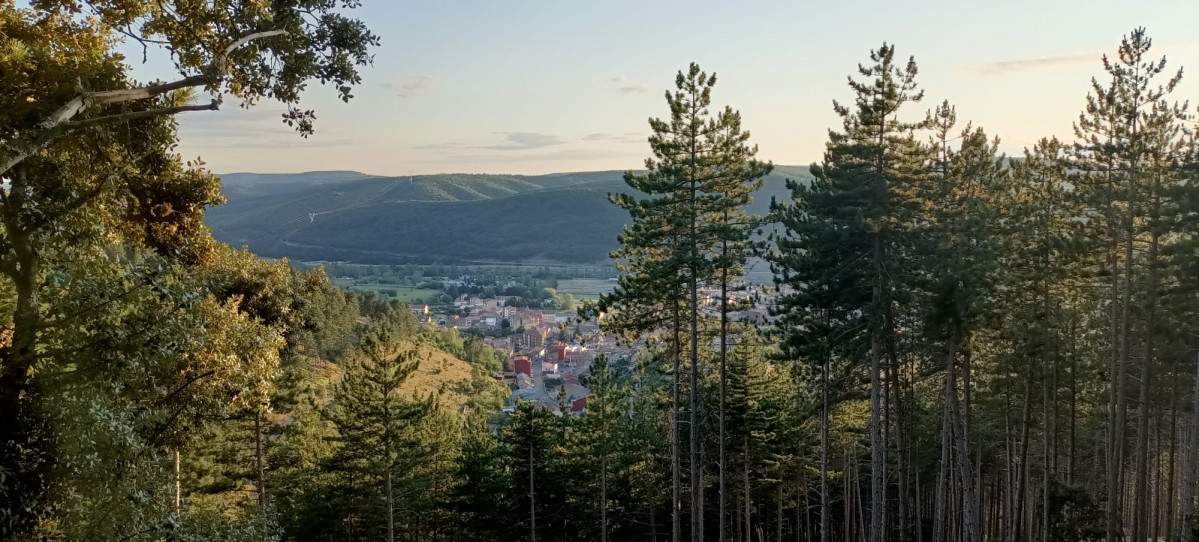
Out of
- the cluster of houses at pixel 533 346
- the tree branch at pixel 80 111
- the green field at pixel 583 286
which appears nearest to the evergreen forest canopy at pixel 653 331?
the tree branch at pixel 80 111

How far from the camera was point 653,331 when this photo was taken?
59.3 feet

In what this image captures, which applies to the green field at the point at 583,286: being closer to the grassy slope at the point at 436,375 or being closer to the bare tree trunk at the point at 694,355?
the grassy slope at the point at 436,375

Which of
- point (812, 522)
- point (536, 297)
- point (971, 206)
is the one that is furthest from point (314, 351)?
point (536, 297)

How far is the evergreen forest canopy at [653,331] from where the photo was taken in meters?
5.09

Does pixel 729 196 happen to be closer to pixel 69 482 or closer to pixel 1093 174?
pixel 1093 174

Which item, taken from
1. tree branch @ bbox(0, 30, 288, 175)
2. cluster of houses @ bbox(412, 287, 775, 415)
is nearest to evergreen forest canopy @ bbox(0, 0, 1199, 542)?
tree branch @ bbox(0, 30, 288, 175)

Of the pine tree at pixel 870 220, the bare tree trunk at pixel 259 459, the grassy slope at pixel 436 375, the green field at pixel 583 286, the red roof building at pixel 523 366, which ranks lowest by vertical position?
the red roof building at pixel 523 366

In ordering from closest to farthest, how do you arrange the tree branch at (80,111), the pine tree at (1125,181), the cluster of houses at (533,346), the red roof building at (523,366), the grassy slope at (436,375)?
the tree branch at (80,111) < the pine tree at (1125,181) < the grassy slope at (436,375) < the cluster of houses at (533,346) < the red roof building at (523,366)

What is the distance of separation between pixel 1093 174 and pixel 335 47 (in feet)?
55.8

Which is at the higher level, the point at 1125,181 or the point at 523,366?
the point at 1125,181

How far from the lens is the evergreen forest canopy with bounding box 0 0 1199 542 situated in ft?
16.7

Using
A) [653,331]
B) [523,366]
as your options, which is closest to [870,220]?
[653,331]

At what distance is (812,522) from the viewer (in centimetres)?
3322

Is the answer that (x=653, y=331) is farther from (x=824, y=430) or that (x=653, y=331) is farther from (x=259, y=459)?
(x=259, y=459)
